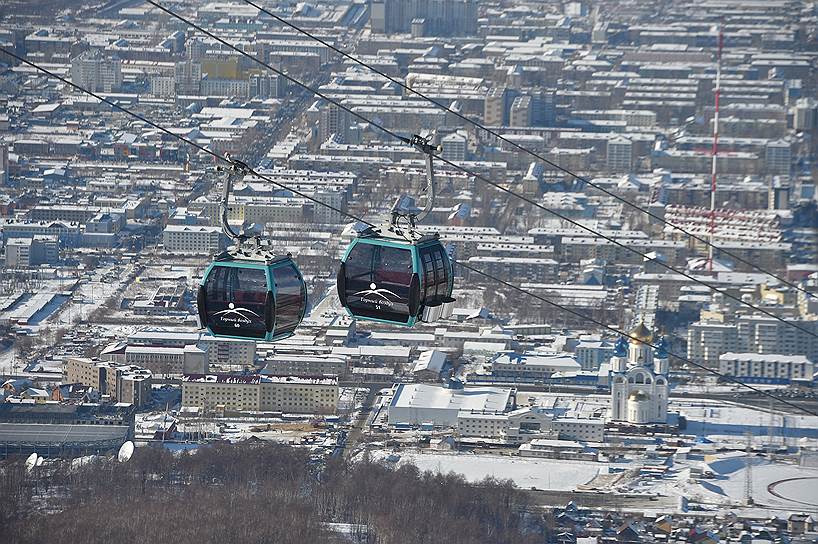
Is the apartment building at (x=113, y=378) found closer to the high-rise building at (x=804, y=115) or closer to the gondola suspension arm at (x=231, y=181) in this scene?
the gondola suspension arm at (x=231, y=181)

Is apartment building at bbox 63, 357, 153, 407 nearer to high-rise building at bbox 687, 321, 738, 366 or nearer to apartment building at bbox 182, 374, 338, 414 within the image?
apartment building at bbox 182, 374, 338, 414

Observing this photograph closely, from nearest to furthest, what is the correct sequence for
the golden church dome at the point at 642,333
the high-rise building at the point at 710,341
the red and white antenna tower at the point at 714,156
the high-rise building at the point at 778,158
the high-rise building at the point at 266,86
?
1. the golden church dome at the point at 642,333
2. the high-rise building at the point at 710,341
3. the red and white antenna tower at the point at 714,156
4. the high-rise building at the point at 778,158
5. the high-rise building at the point at 266,86

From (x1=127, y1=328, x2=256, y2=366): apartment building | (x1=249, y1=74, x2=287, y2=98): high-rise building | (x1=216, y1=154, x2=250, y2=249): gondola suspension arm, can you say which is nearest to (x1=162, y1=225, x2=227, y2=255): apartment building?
(x1=127, y1=328, x2=256, y2=366): apartment building

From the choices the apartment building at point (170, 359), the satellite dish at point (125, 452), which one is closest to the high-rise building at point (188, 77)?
the apartment building at point (170, 359)

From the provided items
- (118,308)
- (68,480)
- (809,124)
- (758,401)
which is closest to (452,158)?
(809,124)

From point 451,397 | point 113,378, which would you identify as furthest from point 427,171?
point 113,378
